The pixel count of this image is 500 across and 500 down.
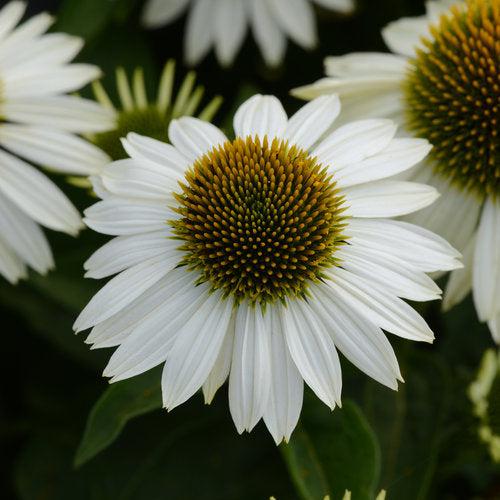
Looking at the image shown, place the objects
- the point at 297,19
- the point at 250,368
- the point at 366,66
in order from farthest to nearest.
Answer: the point at 297,19
the point at 366,66
the point at 250,368

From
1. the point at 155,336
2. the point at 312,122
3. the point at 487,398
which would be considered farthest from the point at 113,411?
the point at 487,398

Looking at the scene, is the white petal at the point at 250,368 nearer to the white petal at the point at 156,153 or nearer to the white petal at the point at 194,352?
the white petal at the point at 194,352

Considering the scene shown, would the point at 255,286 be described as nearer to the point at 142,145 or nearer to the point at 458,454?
the point at 142,145

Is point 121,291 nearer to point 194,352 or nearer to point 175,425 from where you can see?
point 194,352

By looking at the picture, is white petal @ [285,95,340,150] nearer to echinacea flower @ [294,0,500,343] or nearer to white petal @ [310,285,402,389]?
echinacea flower @ [294,0,500,343]

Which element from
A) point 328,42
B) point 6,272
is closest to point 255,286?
point 6,272

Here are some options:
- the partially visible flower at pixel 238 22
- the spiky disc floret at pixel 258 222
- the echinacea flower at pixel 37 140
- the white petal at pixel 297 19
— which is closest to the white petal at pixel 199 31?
the partially visible flower at pixel 238 22
